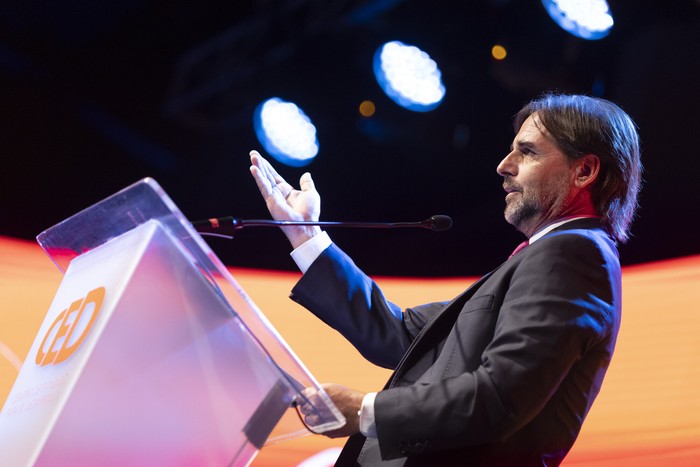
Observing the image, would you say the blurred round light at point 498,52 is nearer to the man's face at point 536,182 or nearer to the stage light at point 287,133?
the stage light at point 287,133

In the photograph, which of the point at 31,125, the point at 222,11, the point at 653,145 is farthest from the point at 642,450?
the point at 31,125

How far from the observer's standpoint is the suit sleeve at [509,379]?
1.35m

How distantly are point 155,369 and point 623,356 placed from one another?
2.07 metres

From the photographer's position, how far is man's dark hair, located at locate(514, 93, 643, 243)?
194cm

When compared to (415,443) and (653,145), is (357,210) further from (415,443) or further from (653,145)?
(415,443)

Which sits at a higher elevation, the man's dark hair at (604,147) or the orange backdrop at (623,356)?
the man's dark hair at (604,147)

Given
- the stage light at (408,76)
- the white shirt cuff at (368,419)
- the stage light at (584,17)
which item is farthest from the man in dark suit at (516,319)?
the stage light at (408,76)

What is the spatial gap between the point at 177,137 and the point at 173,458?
349 cm

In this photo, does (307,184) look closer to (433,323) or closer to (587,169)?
(433,323)

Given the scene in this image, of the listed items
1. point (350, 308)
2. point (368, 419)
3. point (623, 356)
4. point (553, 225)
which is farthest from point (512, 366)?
point (623, 356)

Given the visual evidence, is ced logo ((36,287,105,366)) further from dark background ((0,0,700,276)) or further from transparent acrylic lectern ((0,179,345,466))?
dark background ((0,0,700,276))

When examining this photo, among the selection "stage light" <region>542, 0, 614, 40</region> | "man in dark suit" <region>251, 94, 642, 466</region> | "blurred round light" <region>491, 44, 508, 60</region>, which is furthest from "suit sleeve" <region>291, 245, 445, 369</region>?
"blurred round light" <region>491, 44, 508, 60</region>

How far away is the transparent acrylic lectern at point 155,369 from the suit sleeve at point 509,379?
0.58 feet

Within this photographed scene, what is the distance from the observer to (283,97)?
4.19 metres
